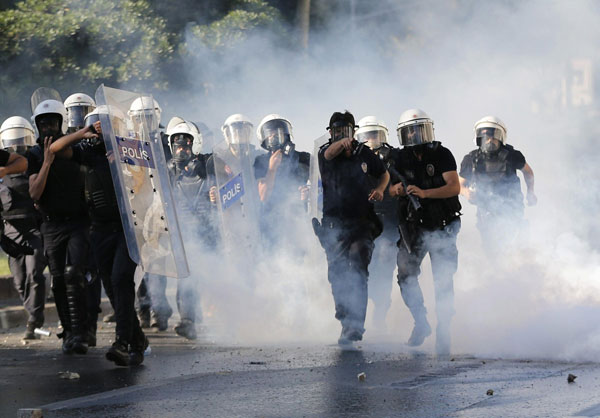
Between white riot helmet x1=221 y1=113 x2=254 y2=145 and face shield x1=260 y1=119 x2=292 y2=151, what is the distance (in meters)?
0.22

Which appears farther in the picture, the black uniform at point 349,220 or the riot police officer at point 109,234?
the black uniform at point 349,220

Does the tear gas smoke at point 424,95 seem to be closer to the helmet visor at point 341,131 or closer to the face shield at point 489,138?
the face shield at point 489,138

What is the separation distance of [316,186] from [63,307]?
Answer: 2.23 meters

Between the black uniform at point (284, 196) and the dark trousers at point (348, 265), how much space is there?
1.45 m

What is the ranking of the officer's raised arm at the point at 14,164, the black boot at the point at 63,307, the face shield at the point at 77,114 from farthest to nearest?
the face shield at the point at 77,114 → the black boot at the point at 63,307 → the officer's raised arm at the point at 14,164

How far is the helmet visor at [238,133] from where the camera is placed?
10320mm

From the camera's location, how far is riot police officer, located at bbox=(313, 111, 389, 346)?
8.56 metres

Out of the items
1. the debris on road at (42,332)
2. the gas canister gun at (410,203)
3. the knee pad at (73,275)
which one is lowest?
the debris on road at (42,332)

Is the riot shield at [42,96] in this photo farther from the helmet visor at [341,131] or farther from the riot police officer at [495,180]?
the riot police officer at [495,180]

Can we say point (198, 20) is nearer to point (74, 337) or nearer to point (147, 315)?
point (147, 315)

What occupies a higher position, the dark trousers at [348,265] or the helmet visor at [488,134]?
the helmet visor at [488,134]

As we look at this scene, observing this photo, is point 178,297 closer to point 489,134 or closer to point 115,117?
point 115,117

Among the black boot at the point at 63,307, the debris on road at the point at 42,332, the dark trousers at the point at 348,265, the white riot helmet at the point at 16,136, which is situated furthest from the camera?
the white riot helmet at the point at 16,136

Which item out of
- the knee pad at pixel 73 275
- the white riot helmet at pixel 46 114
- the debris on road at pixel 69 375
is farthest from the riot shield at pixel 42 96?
the debris on road at pixel 69 375
